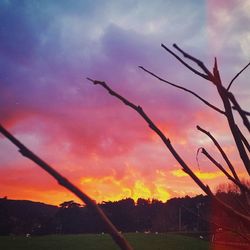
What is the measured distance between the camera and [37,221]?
111 m

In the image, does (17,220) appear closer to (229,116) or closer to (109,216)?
(109,216)

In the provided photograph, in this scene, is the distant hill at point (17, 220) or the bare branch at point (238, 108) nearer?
the bare branch at point (238, 108)

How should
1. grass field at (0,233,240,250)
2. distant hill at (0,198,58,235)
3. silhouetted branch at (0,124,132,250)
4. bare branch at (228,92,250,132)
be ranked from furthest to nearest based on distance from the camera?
distant hill at (0,198,58,235), grass field at (0,233,240,250), bare branch at (228,92,250,132), silhouetted branch at (0,124,132,250)

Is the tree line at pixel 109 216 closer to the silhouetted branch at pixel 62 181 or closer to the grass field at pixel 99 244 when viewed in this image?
the grass field at pixel 99 244

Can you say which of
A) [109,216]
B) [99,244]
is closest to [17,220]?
[109,216]

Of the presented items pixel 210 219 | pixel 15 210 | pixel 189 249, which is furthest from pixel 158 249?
pixel 15 210

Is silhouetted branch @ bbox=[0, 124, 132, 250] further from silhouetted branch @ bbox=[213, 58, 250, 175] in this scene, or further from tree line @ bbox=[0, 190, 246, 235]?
tree line @ bbox=[0, 190, 246, 235]

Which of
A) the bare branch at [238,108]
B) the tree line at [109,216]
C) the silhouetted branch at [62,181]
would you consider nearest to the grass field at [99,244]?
the tree line at [109,216]

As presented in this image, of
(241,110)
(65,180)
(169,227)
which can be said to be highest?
(169,227)

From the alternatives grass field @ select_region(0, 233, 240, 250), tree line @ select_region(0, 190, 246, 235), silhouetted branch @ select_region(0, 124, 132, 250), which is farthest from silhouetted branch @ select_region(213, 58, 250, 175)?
tree line @ select_region(0, 190, 246, 235)

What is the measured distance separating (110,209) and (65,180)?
115794mm

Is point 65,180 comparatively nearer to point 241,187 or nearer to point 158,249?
point 241,187

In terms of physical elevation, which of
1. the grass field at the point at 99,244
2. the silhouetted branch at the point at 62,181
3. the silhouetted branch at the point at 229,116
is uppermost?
the grass field at the point at 99,244

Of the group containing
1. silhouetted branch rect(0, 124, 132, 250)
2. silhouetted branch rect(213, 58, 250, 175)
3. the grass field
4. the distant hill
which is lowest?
silhouetted branch rect(0, 124, 132, 250)
